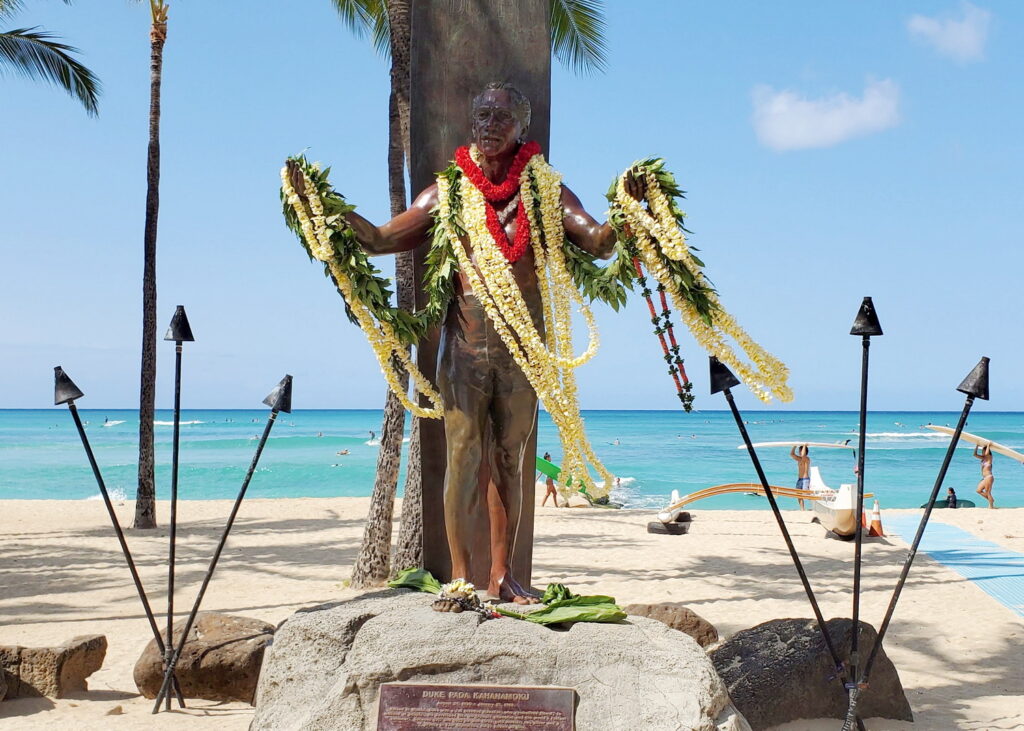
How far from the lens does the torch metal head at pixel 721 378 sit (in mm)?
4691

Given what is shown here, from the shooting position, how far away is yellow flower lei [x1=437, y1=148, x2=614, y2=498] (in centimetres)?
471

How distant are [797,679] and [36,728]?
457 cm

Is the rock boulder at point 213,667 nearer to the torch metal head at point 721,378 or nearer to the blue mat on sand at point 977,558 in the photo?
the torch metal head at point 721,378

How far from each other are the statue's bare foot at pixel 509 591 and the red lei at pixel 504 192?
168 cm

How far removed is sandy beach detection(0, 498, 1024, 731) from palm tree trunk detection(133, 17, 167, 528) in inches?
51.9

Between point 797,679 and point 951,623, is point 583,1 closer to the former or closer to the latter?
point 951,623

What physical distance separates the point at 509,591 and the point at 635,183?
2.18 meters

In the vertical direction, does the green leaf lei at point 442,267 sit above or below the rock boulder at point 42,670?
above

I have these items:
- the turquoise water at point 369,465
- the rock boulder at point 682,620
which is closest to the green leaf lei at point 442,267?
the rock boulder at point 682,620

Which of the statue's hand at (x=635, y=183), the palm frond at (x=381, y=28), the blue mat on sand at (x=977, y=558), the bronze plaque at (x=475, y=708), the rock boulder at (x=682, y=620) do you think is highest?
the palm frond at (x=381, y=28)

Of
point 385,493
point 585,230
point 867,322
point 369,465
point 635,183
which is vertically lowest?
point 369,465

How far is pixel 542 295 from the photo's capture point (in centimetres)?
498

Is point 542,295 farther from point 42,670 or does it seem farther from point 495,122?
point 42,670

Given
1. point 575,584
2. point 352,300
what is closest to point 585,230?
point 352,300
